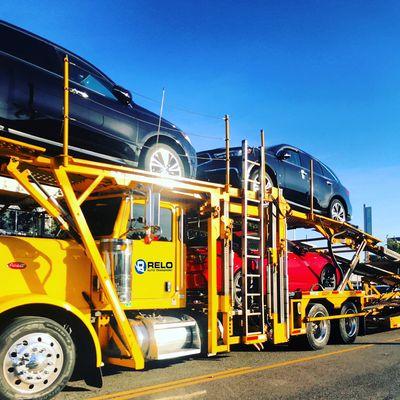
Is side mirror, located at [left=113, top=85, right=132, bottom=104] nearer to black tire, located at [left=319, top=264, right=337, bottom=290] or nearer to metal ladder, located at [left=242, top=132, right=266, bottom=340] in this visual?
metal ladder, located at [left=242, top=132, right=266, bottom=340]

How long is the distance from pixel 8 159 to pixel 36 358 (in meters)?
2.01

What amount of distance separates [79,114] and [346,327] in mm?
6343

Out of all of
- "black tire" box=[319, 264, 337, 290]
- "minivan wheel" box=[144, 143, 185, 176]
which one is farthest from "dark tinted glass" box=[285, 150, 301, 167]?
"minivan wheel" box=[144, 143, 185, 176]

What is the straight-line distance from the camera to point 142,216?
19.6ft

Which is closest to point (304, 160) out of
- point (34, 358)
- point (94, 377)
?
point (94, 377)

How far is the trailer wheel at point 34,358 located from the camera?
14.8 ft

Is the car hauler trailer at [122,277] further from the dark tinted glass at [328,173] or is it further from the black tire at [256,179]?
the dark tinted glass at [328,173]

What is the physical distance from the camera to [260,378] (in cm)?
605

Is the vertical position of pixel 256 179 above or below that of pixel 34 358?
above

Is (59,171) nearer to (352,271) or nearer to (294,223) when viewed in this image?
(294,223)

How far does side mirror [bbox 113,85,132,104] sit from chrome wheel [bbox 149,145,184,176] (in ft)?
2.39

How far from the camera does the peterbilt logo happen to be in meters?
6.06

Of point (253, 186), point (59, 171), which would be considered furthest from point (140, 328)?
point (253, 186)

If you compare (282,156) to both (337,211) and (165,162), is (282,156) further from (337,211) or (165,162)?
(165,162)
